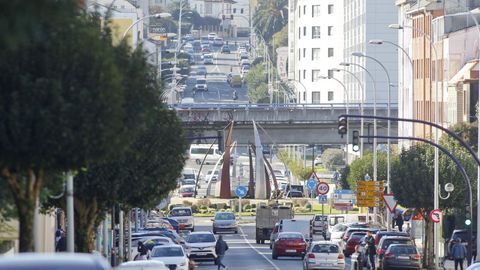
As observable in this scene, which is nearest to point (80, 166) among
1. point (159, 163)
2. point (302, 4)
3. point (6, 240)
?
point (159, 163)

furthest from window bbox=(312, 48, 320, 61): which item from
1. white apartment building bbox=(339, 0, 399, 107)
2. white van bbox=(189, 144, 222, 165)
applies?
white apartment building bbox=(339, 0, 399, 107)

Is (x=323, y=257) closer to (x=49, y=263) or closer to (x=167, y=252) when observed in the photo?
(x=167, y=252)

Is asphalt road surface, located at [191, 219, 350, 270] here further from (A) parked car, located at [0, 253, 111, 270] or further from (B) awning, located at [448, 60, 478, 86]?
(A) parked car, located at [0, 253, 111, 270]

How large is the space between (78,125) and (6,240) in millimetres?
15766

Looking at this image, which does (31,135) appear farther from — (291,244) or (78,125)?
(291,244)

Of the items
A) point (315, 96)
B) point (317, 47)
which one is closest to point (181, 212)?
point (315, 96)

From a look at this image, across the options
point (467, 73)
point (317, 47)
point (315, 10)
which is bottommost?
point (467, 73)

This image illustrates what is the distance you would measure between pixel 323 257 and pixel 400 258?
2.52m

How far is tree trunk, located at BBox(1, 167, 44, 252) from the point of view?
2303 centimetres

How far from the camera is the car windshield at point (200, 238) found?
5488 centimetres

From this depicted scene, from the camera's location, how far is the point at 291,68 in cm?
19162

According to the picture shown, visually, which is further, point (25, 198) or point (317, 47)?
point (317, 47)

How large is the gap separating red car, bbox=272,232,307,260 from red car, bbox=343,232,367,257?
2.03 m

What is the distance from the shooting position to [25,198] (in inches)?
913
